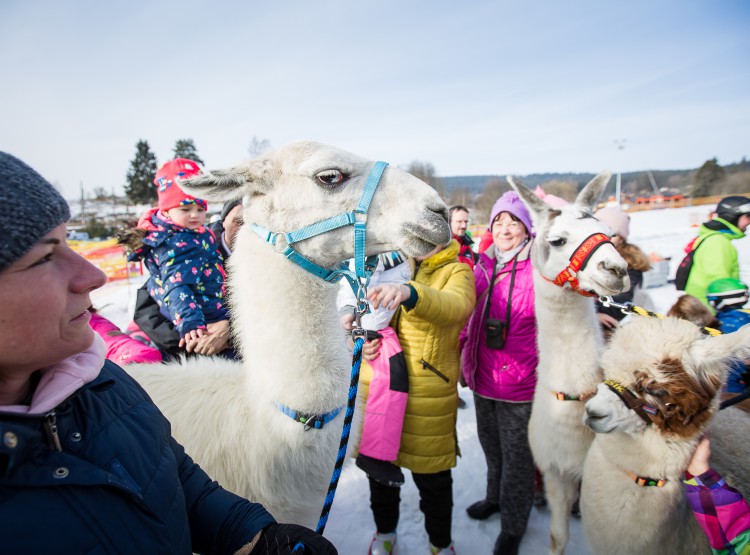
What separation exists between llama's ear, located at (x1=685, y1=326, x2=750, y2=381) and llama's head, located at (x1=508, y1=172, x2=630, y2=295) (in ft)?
1.67

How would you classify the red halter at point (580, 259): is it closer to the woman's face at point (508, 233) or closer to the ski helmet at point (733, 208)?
the woman's face at point (508, 233)

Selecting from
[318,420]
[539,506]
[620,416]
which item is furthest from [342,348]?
[539,506]

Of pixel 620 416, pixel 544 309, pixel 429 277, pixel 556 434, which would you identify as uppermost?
pixel 429 277

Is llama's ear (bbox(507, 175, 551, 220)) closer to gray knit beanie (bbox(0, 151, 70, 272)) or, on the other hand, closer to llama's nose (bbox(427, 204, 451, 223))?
llama's nose (bbox(427, 204, 451, 223))

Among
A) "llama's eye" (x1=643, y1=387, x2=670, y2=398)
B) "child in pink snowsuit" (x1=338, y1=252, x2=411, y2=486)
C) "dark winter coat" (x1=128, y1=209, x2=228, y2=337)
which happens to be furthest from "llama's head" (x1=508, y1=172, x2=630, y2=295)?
"dark winter coat" (x1=128, y1=209, x2=228, y2=337)

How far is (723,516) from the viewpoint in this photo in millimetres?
1313

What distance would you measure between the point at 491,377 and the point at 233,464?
1752 mm

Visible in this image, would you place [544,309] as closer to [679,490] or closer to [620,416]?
[620,416]

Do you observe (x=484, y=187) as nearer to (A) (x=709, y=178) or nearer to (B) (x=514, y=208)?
(A) (x=709, y=178)

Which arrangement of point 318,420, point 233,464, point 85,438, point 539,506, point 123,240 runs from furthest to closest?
point 539,506 → point 123,240 → point 233,464 → point 318,420 → point 85,438

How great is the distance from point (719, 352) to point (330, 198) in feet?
5.48

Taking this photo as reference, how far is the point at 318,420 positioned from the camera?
145 cm

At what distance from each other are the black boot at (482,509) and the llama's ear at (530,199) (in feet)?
7.35

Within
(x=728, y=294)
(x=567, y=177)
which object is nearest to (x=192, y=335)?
(x=728, y=294)
